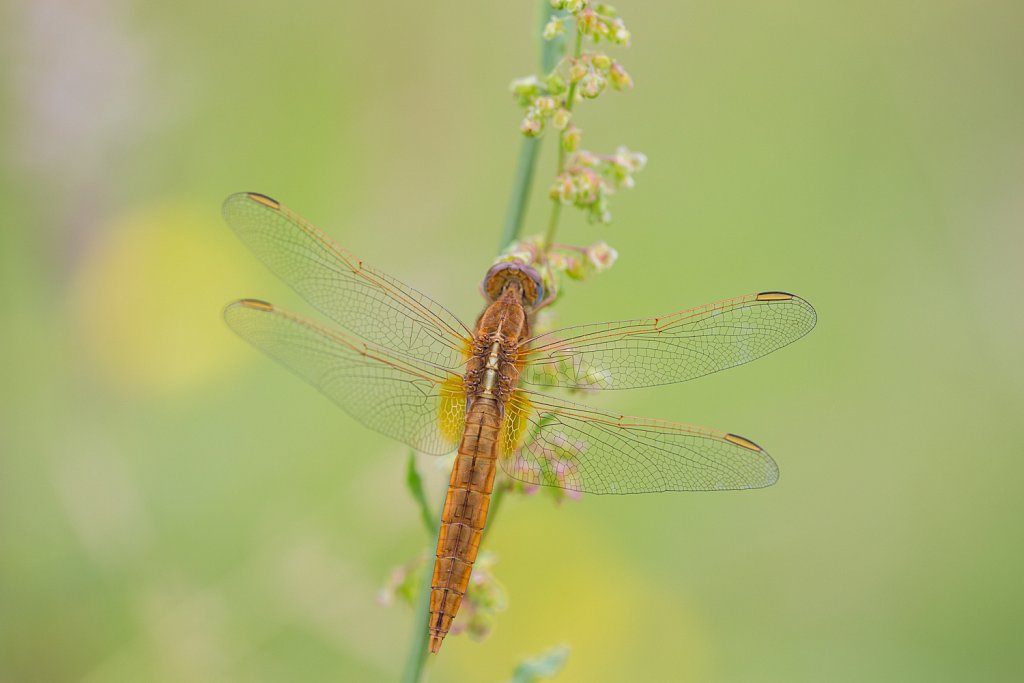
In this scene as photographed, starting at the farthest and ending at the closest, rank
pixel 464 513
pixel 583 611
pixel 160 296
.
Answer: pixel 160 296 → pixel 583 611 → pixel 464 513

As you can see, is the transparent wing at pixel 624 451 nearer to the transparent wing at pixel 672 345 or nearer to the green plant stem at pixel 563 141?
the transparent wing at pixel 672 345

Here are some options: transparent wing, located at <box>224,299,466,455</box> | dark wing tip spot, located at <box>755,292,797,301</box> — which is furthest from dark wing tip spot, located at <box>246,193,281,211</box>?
dark wing tip spot, located at <box>755,292,797,301</box>

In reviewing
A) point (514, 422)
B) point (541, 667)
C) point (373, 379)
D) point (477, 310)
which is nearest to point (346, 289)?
point (373, 379)

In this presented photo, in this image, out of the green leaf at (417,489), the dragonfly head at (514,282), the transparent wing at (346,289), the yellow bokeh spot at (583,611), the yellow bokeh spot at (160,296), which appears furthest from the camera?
the yellow bokeh spot at (160,296)

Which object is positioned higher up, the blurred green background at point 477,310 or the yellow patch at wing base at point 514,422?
the blurred green background at point 477,310

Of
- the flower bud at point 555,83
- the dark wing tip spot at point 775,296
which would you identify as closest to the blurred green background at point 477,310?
the dark wing tip spot at point 775,296

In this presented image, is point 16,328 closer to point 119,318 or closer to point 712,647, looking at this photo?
point 119,318

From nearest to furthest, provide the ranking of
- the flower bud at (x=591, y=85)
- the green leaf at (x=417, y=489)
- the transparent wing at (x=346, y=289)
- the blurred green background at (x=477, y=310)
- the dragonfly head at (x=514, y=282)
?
the flower bud at (x=591, y=85) < the green leaf at (x=417, y=489) < the dragonfly head at (x=514, y=282) < the transparent wing at (x=346, y=289) < the blurred green background at (x=477, y=310)

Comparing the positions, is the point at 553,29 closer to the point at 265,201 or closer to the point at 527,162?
A: the point at 527,162
